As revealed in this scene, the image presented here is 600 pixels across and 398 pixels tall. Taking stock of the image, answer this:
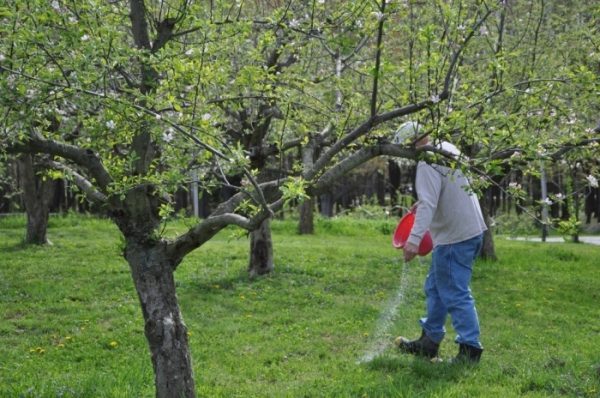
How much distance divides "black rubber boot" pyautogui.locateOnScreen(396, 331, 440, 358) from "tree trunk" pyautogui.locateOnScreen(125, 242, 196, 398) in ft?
8.12

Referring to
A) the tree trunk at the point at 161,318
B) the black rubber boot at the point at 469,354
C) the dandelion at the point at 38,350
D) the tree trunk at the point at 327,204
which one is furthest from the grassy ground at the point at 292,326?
the tree trunk at the point at 327,204

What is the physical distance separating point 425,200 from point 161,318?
2.41 metres

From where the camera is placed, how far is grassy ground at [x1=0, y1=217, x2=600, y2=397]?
5.17 meters

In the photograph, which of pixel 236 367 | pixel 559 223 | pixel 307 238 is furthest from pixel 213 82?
pixel 307 238

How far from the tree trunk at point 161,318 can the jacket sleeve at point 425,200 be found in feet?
7.16

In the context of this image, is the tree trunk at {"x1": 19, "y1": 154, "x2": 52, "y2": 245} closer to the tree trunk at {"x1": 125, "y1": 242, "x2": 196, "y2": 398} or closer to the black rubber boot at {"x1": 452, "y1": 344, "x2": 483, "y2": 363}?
the black rubber boot at {"x1": 452, "y1": 344, "x2": 483, "y2": 363}

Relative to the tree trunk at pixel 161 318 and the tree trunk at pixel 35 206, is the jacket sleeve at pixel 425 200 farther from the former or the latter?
the tree trunk at pixel 35 206

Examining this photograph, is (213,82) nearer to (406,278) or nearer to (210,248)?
(406,278)

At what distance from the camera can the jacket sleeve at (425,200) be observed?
556 cm

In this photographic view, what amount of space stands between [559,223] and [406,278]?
676 centimetres

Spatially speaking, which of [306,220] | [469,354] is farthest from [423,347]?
[306,220]

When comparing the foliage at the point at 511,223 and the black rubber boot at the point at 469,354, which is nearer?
the black rubber boot at the point at 469,354

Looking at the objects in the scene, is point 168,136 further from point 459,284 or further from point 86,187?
point 459,284

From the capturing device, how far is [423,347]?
19.8ft
